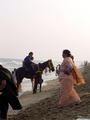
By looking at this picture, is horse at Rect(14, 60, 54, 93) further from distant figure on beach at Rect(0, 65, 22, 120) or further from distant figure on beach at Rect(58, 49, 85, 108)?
distant figure on beach at Rect(0, 65, 22, 120)

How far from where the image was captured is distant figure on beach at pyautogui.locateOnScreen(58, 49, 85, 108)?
951 cm

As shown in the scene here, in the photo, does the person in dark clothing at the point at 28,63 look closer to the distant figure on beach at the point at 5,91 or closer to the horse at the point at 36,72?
the horse at the point at 36,72

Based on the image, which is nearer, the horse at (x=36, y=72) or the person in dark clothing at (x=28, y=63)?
the person in dark clothing at (x=28, y=63)

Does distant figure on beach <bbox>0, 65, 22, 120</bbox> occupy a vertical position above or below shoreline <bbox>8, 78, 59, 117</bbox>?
above

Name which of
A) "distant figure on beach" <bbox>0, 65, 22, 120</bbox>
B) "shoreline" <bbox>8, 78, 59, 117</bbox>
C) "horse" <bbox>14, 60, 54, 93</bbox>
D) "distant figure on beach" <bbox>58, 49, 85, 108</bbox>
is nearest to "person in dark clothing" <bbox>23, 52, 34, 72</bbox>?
"horse" <bbox>14, 60, 54, 93</bbox>

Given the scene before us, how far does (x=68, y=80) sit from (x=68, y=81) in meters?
0.03

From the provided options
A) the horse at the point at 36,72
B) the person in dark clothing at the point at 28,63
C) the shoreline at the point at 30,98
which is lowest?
the shoreline at the point at 30,98

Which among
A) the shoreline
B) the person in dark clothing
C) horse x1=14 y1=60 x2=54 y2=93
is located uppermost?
the person in dark clothing

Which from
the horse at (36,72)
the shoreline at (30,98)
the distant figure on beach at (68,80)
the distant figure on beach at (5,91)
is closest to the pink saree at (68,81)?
the distant figure on beach at (68,80)

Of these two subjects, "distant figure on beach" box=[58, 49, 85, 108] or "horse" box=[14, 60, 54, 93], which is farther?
"horse" box=[14, 60, 54, 93]

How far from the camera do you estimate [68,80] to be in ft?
31.6

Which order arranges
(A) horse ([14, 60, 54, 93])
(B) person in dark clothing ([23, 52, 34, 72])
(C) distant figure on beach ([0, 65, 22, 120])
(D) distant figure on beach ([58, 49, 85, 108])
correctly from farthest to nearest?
(A) horse ([14, 60, 54, 93]) → (B) person in dark clothing ([23, 52, 34, 72]) → (D) distant figure on beach ([58, 49, 85, 108]) → (C) distant figure on beach ([0, 65, 22, 120])

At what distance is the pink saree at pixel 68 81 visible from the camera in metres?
9.51

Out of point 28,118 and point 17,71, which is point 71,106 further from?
point 17,71
